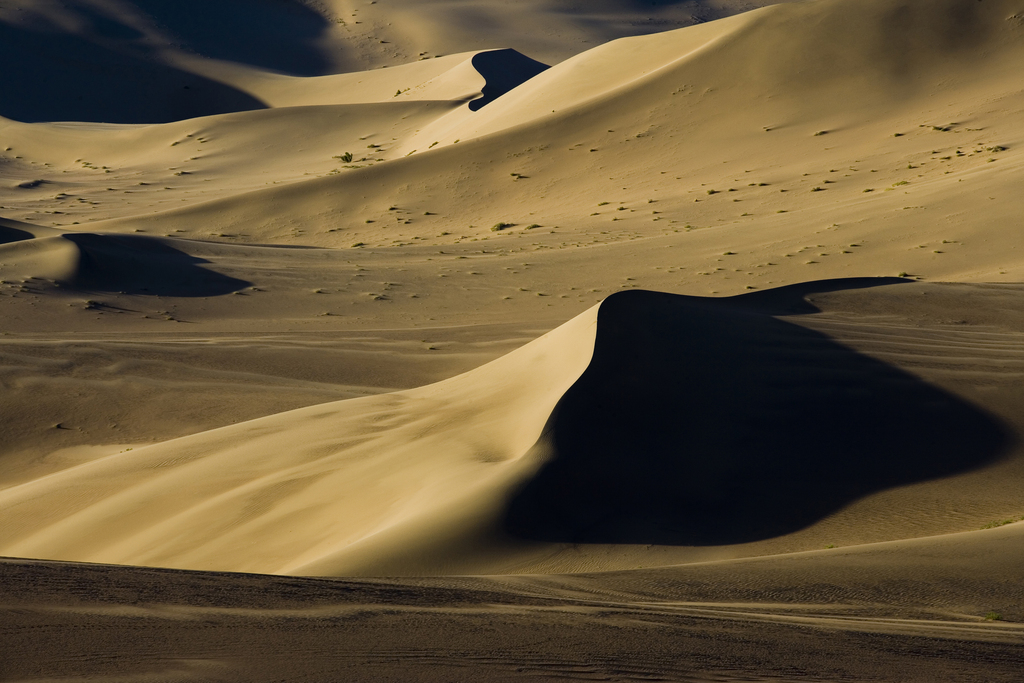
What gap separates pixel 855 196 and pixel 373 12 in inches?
1934

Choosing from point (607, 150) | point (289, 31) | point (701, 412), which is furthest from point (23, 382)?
point (289, 31)

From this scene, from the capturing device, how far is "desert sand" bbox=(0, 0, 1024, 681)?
11.0 ft

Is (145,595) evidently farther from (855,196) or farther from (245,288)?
(855,196)

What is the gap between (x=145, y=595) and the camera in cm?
323

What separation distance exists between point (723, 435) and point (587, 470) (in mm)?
1124

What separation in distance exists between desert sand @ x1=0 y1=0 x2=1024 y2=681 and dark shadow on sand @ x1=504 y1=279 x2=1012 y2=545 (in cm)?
3

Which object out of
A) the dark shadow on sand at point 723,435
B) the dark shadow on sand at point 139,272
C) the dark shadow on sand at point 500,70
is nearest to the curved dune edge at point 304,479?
the dark shadow on sand at point 723,435

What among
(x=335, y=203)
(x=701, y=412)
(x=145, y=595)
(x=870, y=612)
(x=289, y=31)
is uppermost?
(x=289, y=31)

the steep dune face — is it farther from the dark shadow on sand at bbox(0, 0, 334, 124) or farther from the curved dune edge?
the dark shadow on sand at bbox(0, 0, 334, 124)

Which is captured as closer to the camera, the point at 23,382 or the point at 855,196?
the point at 23,382

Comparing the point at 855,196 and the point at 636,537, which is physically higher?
the point at 855,196

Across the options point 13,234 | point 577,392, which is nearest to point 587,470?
point 577,392

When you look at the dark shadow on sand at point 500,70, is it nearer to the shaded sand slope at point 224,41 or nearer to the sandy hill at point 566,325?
the sandy hill at point 566,325

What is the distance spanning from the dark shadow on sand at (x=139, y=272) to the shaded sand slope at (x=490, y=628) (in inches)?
433
